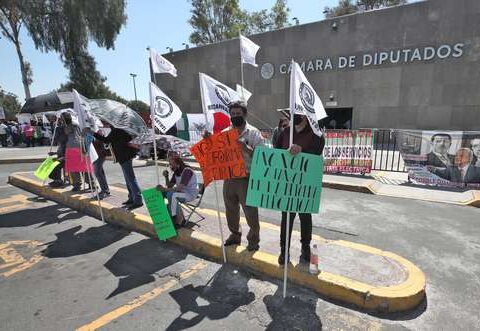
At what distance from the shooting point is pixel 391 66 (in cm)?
1580

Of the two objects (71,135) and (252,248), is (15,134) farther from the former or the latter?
(252,248)

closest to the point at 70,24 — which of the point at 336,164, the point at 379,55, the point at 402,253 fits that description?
the point at 379,55

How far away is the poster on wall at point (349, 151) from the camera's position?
936 cm

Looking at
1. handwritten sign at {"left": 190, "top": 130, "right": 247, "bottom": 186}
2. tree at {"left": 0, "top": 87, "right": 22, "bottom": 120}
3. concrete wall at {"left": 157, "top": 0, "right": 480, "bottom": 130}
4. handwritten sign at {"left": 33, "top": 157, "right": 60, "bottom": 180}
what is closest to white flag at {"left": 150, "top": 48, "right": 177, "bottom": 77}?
handwritten sign at {"left": 190, "top": 130, "right": 247, "bottom": 186}

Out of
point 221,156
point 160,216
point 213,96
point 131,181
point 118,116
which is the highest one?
point 213,96

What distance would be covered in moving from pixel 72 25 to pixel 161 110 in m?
28.9

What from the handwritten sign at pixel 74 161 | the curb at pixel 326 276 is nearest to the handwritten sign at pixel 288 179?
the curb at pixel 326 276

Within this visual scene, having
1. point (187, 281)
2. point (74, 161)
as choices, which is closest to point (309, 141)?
point (187, 281)

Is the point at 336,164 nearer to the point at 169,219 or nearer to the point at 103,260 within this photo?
the point at 169,219

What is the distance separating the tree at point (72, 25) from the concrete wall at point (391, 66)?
1682 centimetres

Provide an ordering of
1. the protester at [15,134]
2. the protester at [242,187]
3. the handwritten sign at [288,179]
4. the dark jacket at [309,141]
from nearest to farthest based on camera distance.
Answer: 1. the handwritten sign at [288,179]
2. the dark jacket at [309,141]
3. the protester at [242,187]
4. the protester at [15,134]

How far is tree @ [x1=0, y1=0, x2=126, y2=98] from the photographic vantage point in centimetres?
2686

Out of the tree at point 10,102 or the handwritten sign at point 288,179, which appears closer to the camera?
the handwritten sign at point 288,179

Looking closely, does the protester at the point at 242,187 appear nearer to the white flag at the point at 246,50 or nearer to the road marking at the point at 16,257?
the road marking at the point at 16,257
